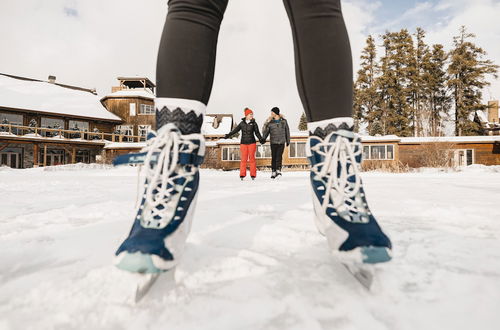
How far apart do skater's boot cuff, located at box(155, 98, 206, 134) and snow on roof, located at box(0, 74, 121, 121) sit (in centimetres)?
2010

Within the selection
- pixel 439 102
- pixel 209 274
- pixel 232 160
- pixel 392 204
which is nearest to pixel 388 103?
pixel 439 102

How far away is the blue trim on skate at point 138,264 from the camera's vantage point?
0.46 meters

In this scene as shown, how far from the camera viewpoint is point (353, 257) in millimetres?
514

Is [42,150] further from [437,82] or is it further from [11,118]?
[437,82]

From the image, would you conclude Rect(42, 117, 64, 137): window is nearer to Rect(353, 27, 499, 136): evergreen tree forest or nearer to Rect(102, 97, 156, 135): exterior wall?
Rect(102, 97, 156, 135): exterior wall

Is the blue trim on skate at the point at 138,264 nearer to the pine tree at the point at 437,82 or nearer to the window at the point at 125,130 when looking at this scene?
the window at the point at 125,130

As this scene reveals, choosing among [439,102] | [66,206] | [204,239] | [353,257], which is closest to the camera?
[353,257]

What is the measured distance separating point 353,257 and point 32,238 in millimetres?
957

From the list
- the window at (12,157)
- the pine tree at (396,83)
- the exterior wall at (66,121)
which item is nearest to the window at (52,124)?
the exterior wall at (66,121)

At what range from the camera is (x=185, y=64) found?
0.70 metres

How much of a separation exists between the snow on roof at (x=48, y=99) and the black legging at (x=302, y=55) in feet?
65.8

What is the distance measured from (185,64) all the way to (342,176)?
502 millimetres

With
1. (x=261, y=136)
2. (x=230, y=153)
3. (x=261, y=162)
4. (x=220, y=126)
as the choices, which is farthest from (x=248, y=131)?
(x=220, y=126)

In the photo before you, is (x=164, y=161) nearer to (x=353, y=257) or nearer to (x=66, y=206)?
(x=353, y=257)
